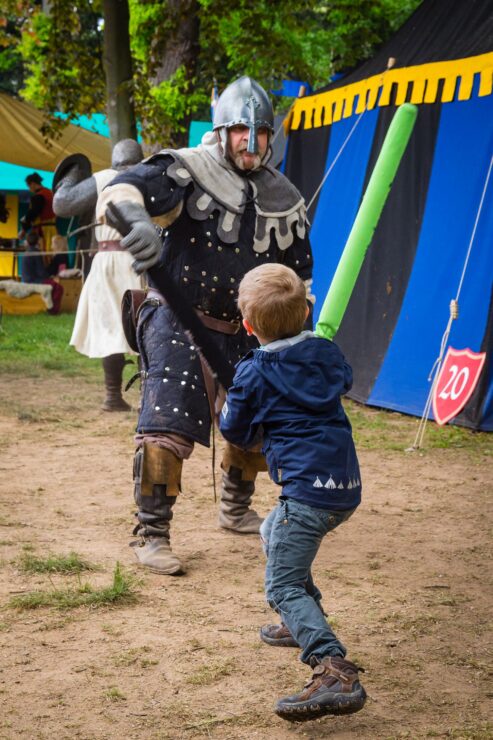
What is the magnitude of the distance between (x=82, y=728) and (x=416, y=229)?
537 centimetres

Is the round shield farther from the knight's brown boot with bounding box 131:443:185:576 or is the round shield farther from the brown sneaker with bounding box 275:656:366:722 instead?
the brown sneaker with bounding box 275:656:366:722

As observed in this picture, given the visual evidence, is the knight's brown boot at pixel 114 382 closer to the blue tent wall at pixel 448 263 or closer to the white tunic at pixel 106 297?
the white tunic at pixel 106 297

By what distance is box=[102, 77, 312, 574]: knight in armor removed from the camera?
3826mm

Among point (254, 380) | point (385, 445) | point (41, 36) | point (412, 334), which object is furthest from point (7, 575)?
point (41, 36)

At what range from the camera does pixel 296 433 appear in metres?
2.64

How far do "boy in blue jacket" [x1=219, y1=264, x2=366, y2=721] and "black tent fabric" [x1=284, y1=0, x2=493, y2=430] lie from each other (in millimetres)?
4064

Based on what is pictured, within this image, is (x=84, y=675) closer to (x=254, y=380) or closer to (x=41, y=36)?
(x=254, y=380)

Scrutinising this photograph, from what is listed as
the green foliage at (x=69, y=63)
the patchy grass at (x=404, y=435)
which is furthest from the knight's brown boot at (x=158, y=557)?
the green foliage at (x=69, y=63)

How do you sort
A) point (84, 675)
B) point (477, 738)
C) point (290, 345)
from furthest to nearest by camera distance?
1. point (84, 675)
2. point (290, 345)
3. point (477, 738)

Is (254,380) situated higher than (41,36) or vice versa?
(41,36)

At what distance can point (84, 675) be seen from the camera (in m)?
2.87

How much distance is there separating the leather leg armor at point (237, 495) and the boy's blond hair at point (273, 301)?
1.66m

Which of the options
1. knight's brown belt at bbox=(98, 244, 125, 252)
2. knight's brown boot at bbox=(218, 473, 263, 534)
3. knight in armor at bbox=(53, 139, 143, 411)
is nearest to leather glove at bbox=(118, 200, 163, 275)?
knight's brown boot at bbox=(218, 473, 263, 534)

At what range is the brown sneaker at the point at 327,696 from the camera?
8.16 ft
